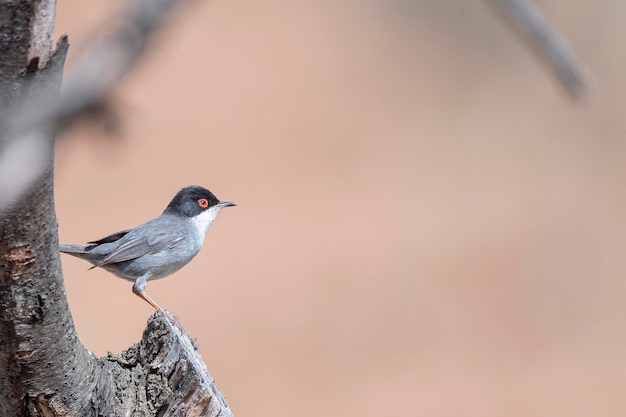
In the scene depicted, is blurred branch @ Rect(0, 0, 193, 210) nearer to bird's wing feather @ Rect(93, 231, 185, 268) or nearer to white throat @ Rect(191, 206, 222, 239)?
bird's wing feather @ Rect(93, 231, 185, 268)

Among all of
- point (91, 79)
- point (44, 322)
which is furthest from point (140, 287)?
point (91, 79)

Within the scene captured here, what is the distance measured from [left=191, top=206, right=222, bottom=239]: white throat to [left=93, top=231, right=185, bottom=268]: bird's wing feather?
1.07 feet

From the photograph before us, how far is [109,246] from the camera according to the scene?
559cm

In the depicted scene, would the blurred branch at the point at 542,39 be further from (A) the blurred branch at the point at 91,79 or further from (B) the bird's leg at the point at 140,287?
(B) the bird's leg at the point at 140,287

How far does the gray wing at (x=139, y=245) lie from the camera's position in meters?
5.50

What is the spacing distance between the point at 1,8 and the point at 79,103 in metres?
0.90

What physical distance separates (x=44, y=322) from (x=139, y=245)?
3218 millimetres

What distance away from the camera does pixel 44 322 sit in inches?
94.6

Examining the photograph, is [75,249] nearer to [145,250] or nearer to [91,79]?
[145,250]

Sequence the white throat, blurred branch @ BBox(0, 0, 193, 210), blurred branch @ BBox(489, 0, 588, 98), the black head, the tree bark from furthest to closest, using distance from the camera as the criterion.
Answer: the black head → the white throat → the tree bark → blurred branch @ BBox(489, 0, 588, 98) → blurred branch @ BBox(0, 0, 193, 210)

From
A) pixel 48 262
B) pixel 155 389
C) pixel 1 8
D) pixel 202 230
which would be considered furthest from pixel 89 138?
pixel 202 230

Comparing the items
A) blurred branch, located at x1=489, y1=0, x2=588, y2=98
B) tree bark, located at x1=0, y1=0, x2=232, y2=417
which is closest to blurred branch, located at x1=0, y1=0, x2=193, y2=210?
tree bark, located at x1=0, y1=0, x2=232, y2=417

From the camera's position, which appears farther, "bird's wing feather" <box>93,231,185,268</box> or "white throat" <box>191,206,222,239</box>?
"white throat" <box>191,206,222,239</box>

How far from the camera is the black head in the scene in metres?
6.23
